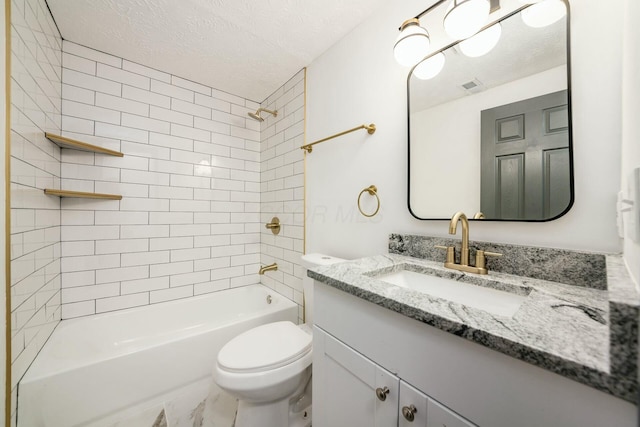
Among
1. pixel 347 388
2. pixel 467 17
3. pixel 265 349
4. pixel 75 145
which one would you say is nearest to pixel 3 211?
pixel 75 145

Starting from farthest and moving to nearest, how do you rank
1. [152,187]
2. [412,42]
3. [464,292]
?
[152,187] < [412,42] < [464,292]

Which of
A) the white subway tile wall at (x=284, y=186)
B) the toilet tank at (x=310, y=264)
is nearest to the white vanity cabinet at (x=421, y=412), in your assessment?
the toilet tank at (x=310, y=264)

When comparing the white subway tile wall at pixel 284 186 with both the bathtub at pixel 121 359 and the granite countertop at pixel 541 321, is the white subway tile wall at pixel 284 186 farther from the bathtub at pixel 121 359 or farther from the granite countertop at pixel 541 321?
the granite countertop at pixel 541 321

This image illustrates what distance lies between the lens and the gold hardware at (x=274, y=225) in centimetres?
207

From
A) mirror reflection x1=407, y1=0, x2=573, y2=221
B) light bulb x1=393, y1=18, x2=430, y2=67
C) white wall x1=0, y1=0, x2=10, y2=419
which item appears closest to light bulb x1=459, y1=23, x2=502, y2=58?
mirror reflection x1=407, y1=0, x2=573, y2=221

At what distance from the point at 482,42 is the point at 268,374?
5.34ft

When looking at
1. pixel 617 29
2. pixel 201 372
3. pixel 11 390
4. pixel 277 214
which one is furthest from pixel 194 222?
pixel 617 29

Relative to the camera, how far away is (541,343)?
39 cm

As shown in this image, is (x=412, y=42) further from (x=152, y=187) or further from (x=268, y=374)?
(x=152, y=187)

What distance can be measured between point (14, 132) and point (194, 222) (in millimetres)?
1135

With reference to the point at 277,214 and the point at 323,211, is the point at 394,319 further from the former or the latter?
the point at 277,214

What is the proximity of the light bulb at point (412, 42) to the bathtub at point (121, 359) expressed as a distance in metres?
1.72

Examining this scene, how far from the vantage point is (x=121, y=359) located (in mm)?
1253

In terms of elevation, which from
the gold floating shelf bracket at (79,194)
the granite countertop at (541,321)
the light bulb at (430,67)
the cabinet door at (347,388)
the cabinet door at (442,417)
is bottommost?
the cabinet door at (347,388)
